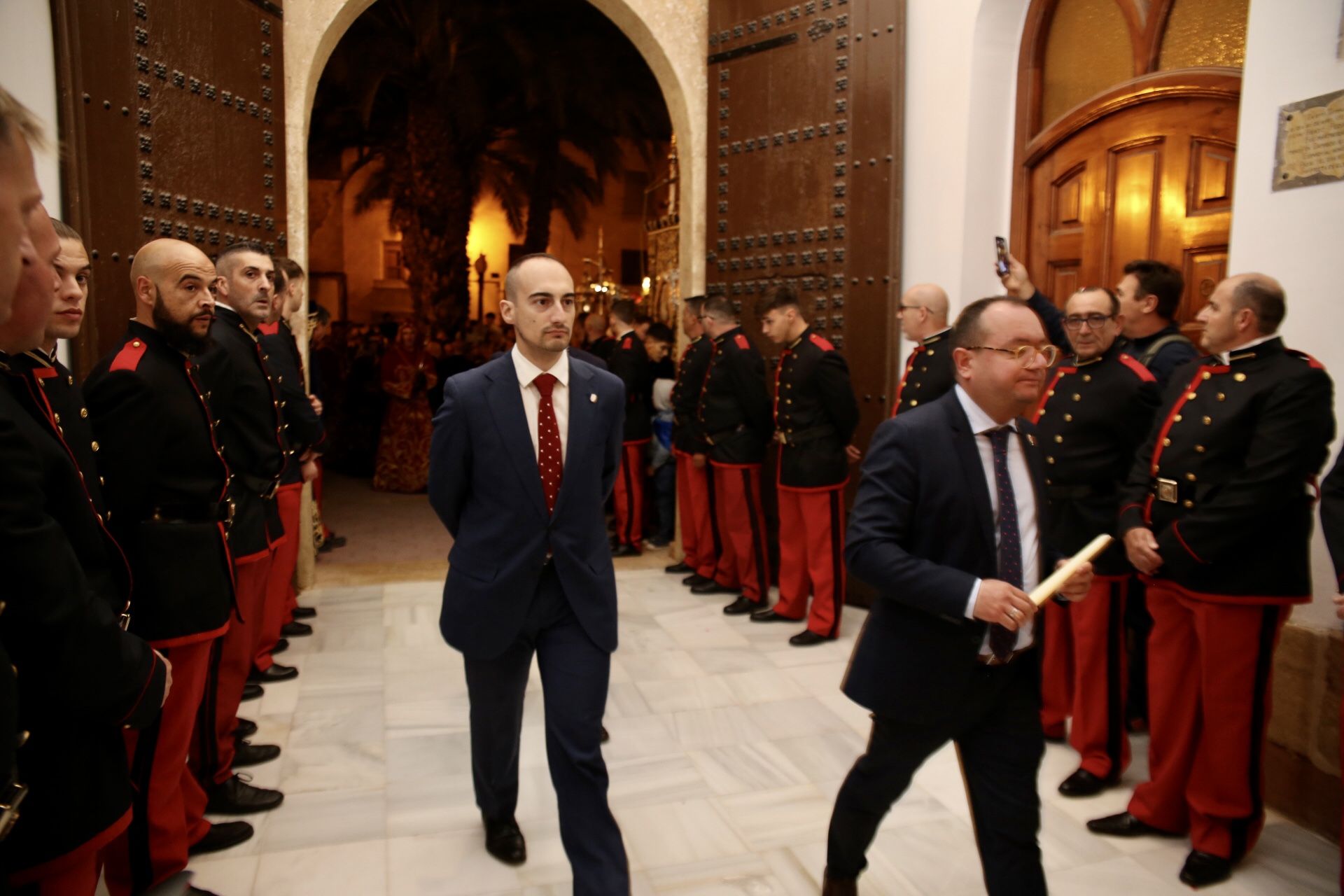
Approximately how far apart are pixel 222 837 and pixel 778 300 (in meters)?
3.92

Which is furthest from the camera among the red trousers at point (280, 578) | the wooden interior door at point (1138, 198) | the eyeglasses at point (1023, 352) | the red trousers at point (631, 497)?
the red trousers at point (631, 497)

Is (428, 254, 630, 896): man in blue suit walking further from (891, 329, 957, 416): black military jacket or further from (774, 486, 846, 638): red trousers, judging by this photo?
(774, 486, 846, 638): red trousers

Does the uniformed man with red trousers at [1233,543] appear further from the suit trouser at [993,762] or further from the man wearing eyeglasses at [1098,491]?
the suit trouser at [993,762]

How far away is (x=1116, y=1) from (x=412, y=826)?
4996 millimetres

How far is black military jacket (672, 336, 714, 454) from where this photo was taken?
21.4 feet

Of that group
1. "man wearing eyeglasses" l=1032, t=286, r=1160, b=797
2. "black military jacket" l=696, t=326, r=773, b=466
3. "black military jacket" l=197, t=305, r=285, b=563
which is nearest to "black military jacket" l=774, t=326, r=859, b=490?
"black military jacket" l=696, t=326, r=773, b=466

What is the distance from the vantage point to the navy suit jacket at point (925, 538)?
2.26 metres

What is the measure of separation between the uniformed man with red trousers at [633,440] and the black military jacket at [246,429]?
403 cm

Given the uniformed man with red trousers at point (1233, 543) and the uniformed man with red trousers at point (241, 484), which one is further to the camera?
the uniformed man with red trousers at point (241, 484)

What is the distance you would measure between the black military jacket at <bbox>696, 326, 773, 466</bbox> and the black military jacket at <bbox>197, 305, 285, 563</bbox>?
300 cm

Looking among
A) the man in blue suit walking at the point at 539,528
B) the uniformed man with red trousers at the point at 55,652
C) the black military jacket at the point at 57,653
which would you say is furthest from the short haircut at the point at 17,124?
the man in blue suit walking at the point at 539,528

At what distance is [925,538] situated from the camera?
7.59 ft

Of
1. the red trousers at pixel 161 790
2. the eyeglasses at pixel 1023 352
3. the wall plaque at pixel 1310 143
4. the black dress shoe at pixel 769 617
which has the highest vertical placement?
the wall plaque at pixel 1310 143

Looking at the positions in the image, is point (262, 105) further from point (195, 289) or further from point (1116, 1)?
point (1116, 1)
